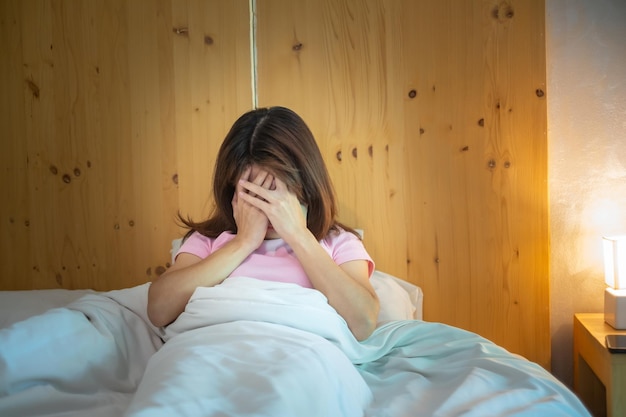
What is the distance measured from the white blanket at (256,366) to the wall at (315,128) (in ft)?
2.08

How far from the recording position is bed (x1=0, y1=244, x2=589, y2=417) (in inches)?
29.8

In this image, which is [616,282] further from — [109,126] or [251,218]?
[109,126]

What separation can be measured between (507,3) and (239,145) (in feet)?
3.18

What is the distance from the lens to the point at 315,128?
1.80m

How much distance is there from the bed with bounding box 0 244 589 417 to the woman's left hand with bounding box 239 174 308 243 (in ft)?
0.58

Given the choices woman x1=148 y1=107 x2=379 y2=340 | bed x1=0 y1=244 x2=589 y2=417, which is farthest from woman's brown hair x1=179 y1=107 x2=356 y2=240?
bed x1=0 y1=244 x2=589 y2=417

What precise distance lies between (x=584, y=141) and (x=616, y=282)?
0.44 meters

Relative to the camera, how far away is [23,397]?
2.94 feet

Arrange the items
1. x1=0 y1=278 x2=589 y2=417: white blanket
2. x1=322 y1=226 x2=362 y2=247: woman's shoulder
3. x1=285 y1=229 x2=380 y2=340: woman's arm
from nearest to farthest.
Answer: x1=0 y1=278 x2=589 y2=417: white blanket → x1=285 y1=229 x2=380 y2=340: woman's arm → x1=322 y1=226 x2=362 y2=247: woman's shoulder

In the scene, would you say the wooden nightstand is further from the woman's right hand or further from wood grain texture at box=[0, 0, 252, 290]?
wood grain texture at box=[0, 0, 252, 290]

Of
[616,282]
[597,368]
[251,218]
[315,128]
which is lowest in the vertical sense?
[597,368]

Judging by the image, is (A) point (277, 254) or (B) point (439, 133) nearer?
(A) point (277, 254)

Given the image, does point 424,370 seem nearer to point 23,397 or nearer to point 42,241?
point 23,397

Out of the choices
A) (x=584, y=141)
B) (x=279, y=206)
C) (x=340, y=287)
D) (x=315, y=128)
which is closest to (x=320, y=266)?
A: (x=340, y=287)
